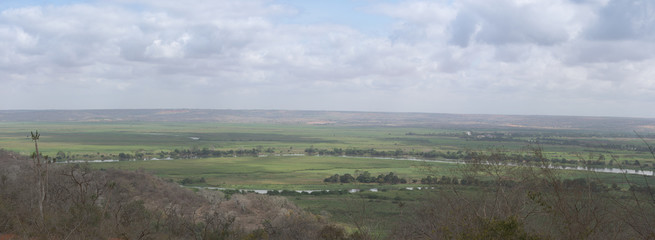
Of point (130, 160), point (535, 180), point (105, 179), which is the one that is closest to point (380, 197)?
point (105, 179)

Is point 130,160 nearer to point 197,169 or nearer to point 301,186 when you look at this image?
point 197,169

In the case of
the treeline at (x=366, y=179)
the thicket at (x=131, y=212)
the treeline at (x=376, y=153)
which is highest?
the thicket at (x=131, y=212)

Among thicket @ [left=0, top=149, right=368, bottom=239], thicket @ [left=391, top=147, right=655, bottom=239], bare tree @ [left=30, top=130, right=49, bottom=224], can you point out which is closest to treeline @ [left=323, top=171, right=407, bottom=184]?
thicket @ [left=0, top=149, right=368, bottom=239]

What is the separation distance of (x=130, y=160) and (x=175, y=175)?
2605 cm

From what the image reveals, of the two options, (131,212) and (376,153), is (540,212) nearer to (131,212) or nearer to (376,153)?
(131,212)

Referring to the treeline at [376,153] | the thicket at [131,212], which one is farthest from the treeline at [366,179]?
the treeline at [376,153]

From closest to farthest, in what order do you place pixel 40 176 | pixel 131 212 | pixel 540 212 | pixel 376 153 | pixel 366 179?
pixel 540 212 → pixel 40 176 → pixel 131 212 → pixel 366 179 → pixel 376 153

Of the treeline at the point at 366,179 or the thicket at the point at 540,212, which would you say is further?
the treeline at the point at 366,179

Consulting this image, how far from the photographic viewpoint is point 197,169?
243ft

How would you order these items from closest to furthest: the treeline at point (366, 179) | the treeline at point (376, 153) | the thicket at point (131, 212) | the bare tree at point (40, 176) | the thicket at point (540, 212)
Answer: the thicket at point (540, 212)
the bare tree at point (40, 176)
the thicket at point (131, 212)
the treeline at point (366, 179)
the treeline at point (376, 153)

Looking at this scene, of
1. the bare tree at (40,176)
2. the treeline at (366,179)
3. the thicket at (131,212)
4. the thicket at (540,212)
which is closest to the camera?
the thicket at (540,212)

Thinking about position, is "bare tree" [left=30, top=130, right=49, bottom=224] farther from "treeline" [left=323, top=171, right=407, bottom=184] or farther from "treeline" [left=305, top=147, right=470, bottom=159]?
"treeline" [left=305, top=147, right=470, bottom=159]

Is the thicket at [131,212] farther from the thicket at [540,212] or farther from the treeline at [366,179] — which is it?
the treeline at [366,179]

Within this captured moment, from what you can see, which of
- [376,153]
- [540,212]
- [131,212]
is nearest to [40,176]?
[131,212]
